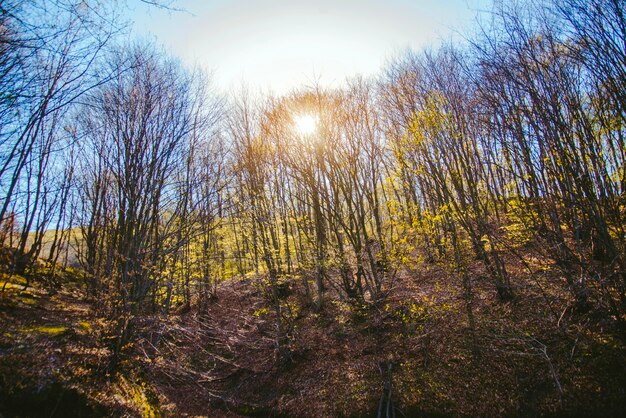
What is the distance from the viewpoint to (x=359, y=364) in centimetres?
805

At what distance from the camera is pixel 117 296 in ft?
19.0

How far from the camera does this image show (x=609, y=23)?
431 centimetres

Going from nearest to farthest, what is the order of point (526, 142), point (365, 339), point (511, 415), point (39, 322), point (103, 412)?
1. point (103, 412)
2. point (511, 415)
3. point (526, 142)
4. point (39, 322)
5. point (365, 339)

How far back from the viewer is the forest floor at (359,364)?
470 cm

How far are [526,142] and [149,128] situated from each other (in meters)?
7.94

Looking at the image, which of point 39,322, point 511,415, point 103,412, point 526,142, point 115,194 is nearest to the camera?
point 103,412

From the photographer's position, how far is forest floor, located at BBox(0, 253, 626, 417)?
4.70 meters

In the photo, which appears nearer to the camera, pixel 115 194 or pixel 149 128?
pixel 149 128

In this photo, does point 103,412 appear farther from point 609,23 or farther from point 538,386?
point 609,23

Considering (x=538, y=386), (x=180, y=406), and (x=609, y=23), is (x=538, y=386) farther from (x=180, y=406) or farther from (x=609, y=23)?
(x=180, y=406)

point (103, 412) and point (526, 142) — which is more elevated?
point (526, 142)

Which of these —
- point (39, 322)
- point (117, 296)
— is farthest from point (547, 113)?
point (39, 322)

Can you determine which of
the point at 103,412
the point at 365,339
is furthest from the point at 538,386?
the point at 103,412

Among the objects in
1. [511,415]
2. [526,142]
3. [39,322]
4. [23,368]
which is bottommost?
[511,415]
